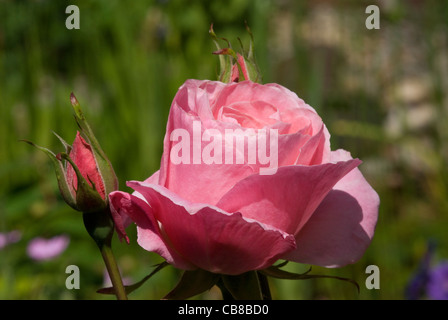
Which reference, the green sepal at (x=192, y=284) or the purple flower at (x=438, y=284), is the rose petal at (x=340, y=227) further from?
the purple flower at (x=438, y=284)

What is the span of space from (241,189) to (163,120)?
1.29 m

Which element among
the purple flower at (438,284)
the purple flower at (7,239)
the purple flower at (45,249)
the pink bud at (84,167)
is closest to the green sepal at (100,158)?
the pink bud at (84,167)

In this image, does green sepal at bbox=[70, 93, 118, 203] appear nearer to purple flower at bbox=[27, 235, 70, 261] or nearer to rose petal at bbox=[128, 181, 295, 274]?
rose petal at bbox=[128, 181, 295, 274]

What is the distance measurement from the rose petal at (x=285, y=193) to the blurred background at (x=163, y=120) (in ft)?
2.51

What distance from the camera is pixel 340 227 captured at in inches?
11.9

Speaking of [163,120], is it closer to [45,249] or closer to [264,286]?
[45,249]

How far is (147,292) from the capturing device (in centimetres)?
127

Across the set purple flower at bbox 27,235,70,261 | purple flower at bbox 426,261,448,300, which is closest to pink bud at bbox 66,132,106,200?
purple flower at bbox 426,261,448,300

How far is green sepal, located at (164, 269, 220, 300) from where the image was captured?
0.96 ft

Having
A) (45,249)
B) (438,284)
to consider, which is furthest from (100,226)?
(45,249)

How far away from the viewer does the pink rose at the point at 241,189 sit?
271mm
